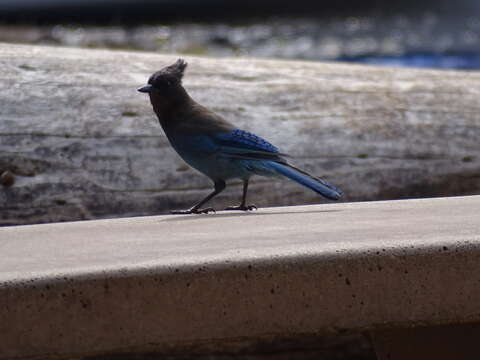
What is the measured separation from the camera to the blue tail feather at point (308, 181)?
108 inches

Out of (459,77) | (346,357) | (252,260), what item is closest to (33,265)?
(252,260)

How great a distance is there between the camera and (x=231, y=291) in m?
1.47

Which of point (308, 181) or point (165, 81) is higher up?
point (165, 81)

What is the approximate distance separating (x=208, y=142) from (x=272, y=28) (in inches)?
141

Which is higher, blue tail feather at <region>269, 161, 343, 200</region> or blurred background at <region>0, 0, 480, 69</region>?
blurred background at <region>0, 0, 480, 69</region>

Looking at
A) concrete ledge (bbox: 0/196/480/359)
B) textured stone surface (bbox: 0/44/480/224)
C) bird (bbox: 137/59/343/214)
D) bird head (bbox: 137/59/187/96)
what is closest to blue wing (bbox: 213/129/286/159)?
bird (bbox: 137/59/343/214)

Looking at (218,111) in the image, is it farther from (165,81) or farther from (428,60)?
(428,60)

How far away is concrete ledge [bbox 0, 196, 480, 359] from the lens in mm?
1431

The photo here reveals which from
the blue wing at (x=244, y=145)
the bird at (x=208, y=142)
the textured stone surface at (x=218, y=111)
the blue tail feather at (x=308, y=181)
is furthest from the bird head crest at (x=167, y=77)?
the blue tail feather at (x=308, y=181)

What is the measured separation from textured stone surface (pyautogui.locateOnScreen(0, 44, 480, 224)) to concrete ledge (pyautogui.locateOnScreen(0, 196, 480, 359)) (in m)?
1.68

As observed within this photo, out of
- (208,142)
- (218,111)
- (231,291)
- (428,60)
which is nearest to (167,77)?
(208,142)

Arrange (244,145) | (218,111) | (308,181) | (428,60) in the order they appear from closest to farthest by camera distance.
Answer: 1. (308,181)
2. (244,145)
3. (218,111)
4. (428,60)

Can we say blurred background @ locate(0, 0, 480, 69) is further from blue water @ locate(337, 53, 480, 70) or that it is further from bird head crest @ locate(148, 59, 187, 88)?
bird head crest @ locate(148, 59, 187, 88)

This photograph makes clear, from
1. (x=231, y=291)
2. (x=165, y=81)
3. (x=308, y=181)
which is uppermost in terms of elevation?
(x=165, y=81)
